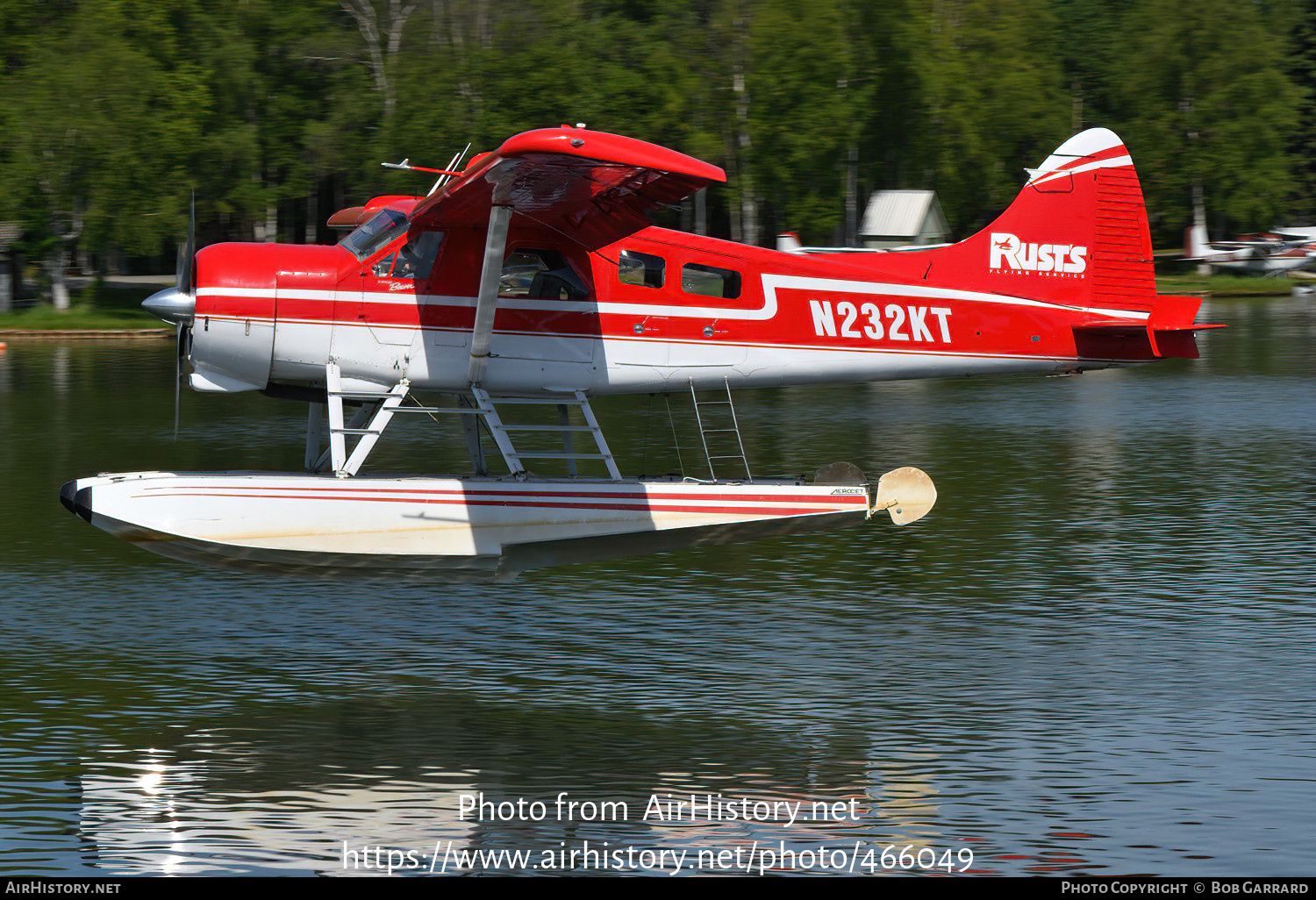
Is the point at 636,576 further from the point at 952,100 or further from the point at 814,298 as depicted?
the point at 952,100

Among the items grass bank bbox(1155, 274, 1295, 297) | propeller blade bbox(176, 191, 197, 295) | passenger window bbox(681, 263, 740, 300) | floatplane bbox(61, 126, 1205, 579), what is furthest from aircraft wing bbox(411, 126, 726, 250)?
grass bank bbox(1155, 274, 1295, 297)

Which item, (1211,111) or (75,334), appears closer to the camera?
(75,334)

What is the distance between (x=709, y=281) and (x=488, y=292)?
1.86 meters

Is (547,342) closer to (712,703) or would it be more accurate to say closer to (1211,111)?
(712,703)

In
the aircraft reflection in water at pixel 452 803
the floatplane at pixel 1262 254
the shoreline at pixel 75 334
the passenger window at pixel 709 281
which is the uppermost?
the passenger window at pixel 709 281

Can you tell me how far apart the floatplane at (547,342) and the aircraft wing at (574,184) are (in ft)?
0.10

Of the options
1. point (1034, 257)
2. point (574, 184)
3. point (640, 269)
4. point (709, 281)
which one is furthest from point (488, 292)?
point (1034, 257)

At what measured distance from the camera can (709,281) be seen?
35.3ft

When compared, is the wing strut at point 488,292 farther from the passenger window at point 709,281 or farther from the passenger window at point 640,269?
the passenger window at point 709,281

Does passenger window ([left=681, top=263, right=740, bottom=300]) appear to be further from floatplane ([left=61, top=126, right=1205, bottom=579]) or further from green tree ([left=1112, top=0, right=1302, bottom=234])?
green tree ([left=1112, top=0, right=1302, bottom=234])

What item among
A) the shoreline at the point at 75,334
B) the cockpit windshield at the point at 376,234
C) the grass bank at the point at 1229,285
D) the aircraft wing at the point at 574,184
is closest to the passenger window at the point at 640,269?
the aircraft wing at the point at 574,184

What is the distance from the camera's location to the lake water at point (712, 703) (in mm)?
6270

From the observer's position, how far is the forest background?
3900 centimetres
